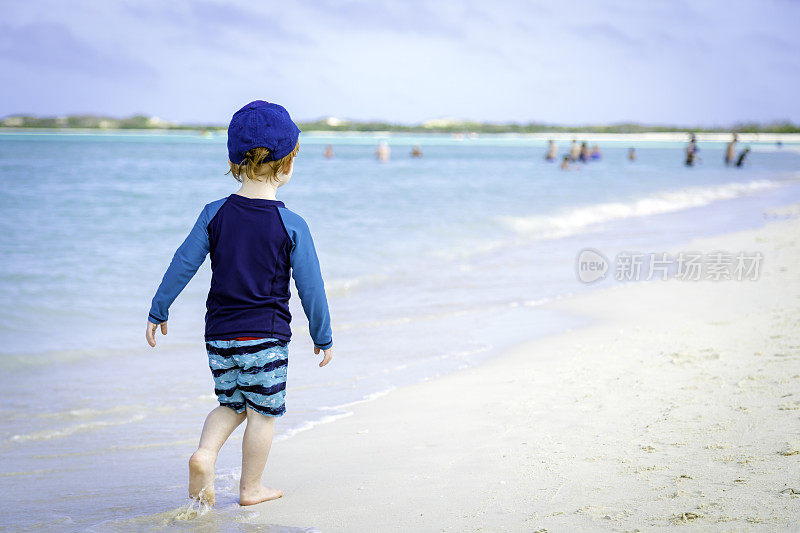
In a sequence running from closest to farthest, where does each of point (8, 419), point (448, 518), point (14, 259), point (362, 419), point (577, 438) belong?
point (448, 518)
point (577, 438)
point (362, 419)
point (8, 419)
point (14, 259)

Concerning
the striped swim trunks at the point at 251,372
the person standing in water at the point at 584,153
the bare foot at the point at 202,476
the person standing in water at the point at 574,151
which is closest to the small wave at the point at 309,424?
the bare foot at the point at 202,476

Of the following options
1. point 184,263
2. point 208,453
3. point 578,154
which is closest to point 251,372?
point 208,453

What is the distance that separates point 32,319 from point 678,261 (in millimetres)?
7395

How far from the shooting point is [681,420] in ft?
11.1

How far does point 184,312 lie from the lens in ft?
23.3

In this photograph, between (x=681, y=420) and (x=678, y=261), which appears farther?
(x=678, y=261)

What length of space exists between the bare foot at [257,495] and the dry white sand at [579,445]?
0.03 meters

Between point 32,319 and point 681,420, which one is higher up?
point 681,420

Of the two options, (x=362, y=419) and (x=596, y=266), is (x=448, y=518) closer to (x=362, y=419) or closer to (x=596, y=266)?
(x=362, y=419)

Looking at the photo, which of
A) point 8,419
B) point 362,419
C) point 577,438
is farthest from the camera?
point 8,419

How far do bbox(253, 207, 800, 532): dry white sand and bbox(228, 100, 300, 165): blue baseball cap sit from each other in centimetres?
138

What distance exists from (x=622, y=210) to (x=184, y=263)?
664 inches

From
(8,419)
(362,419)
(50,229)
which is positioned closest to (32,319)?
(8,419)

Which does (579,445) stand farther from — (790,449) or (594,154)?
(594,154)
